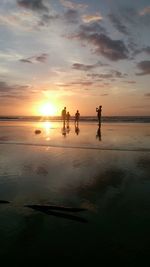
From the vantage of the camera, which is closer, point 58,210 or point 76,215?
point 76,215

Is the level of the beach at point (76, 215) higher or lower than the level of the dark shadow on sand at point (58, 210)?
lower

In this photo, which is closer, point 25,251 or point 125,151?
point 25,251

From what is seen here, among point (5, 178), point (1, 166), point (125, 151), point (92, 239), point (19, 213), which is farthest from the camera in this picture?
point (125, 151)

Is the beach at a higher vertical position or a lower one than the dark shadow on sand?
lower

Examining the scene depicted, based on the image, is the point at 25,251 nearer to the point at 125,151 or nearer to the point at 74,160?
the point at 74,160

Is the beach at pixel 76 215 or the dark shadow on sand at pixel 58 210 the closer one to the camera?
the beach at pixel 76 215

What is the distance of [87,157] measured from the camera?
16719 mm

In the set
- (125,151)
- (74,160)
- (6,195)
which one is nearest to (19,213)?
(6,195)

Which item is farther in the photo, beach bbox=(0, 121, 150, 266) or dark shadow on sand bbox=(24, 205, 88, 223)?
dark shadow on sand bbox=(24, 205, 88, 223)

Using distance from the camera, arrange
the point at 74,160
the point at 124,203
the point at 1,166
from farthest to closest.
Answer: the point at 74,160
the point at 1,166
the point at 124,203

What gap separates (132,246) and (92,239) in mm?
847

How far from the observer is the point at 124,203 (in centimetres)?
863

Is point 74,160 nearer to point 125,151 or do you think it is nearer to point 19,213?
point 125,151

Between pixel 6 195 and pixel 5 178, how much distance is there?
87.5 inches
